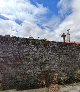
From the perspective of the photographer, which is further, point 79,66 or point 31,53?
point 79,66

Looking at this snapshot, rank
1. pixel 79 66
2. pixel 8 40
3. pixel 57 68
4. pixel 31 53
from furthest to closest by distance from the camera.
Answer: pixel 79 66 < pixel 57 68 < pixel 31 53 < pixel 8 40

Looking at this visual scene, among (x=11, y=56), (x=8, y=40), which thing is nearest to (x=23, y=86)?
(x=11, y=56)

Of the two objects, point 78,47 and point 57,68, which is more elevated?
point 78,47

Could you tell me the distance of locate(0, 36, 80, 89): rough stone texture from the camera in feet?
39.0

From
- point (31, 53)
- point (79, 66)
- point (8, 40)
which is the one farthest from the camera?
point (79, 66)

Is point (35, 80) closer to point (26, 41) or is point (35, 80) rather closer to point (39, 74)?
point (39, 74)

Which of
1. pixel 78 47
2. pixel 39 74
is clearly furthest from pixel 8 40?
pixel 78 47

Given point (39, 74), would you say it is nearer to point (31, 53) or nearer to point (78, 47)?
point (31, 53)

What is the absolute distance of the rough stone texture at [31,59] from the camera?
11898 mm

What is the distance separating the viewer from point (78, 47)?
49.0 ft

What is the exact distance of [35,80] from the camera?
12727 mm

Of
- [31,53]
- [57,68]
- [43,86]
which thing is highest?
[31,53]

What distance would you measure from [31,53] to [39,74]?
4.27 ft

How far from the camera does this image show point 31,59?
42.1ft
